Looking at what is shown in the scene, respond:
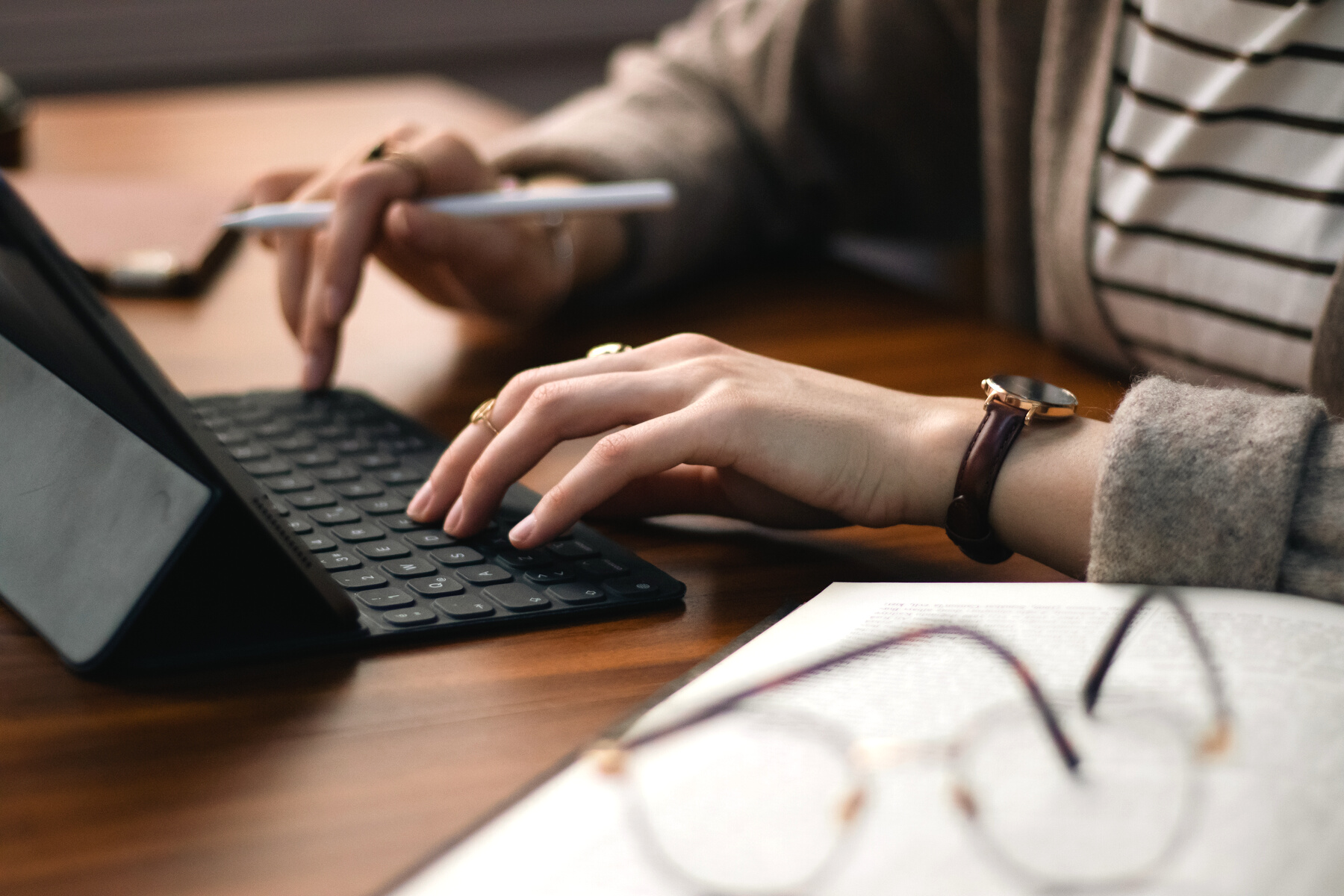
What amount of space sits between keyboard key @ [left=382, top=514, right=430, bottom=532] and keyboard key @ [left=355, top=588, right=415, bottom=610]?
0.06 m

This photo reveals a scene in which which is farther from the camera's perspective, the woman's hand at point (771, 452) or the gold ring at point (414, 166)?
the gold ring at point (414, 166)

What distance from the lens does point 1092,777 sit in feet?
0.91

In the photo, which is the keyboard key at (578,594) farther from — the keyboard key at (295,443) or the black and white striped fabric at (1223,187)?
the black and white striped fabric at (1223,187)

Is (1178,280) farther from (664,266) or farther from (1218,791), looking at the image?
(1218,791)

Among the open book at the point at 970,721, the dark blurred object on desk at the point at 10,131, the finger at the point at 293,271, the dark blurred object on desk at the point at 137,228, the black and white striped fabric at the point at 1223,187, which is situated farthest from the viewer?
the dark blurred object on desk at the point at 10,131

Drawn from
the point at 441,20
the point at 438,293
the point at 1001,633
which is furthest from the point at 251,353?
the point at 441,20

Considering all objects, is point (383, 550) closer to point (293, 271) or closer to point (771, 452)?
point (771, 452)

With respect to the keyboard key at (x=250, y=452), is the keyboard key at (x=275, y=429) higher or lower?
lower

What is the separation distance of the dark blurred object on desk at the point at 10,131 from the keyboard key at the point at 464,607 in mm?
1040

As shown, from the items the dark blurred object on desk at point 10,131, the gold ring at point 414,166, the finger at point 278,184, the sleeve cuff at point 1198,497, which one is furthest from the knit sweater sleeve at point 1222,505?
the dark blurred object on desk at point 10,131

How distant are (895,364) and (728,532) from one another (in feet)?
0.83

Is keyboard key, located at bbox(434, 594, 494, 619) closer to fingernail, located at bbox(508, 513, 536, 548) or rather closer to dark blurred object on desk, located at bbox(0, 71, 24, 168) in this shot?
fingernail, located at bbox(508, 513, 536, 548)

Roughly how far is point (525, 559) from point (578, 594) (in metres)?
0.04

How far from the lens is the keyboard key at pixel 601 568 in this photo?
44 centimetres
